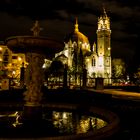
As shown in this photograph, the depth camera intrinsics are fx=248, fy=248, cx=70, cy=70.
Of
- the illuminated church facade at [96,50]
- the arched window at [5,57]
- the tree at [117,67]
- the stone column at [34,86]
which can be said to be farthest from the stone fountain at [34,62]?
the illuminated church facade at [96,50]

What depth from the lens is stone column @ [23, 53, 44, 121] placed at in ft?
29.2

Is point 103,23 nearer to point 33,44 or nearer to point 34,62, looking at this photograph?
point 34,62

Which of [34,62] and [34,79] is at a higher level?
[34,62]

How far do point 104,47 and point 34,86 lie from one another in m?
95.6

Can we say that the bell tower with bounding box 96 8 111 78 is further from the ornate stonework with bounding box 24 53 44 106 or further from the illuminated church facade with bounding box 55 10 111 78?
the ornate stonework with bounding box 24 53 44 106

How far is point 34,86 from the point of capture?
9188 millimetres

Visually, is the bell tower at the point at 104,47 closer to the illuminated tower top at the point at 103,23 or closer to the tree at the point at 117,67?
the illuminated tower top at the point at 103,23

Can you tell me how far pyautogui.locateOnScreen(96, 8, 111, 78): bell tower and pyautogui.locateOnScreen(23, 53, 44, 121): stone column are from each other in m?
89.8

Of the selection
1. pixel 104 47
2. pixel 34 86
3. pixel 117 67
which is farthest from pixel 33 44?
pixel 104 47

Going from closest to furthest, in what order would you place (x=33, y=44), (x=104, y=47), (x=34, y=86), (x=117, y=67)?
1. (x=33, y=44)
2. (x=34, y=86)
3. (x=117, y=67)
4. (x=104, y=47)

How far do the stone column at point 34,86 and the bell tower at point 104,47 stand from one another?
89761 millimetres

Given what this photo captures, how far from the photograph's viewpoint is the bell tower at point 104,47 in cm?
10106

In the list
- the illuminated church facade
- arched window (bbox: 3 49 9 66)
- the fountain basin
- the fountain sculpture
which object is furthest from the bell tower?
the fountain basin

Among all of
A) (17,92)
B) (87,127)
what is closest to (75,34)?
(17,92)
